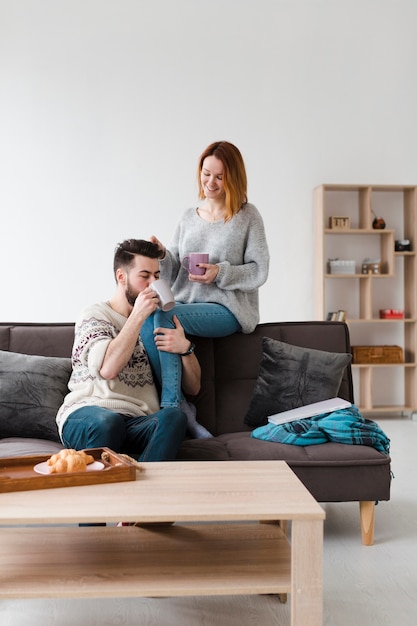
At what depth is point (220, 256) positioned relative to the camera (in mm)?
3363

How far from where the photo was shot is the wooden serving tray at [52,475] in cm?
191

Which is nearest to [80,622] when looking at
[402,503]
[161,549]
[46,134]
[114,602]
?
[114,602]

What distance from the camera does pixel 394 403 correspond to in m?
6.35

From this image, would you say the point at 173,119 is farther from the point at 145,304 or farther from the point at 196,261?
the point at 145,304

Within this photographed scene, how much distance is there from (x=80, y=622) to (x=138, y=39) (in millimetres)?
4847

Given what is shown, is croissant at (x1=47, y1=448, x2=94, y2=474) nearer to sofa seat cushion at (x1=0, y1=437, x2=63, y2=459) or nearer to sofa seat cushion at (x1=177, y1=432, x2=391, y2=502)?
sofa seat cushion at (x1=0, y1=437, x2=63, y2=459)

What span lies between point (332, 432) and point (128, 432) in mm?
766

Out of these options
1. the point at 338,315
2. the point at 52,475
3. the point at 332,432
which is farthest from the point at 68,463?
the point at 338,315

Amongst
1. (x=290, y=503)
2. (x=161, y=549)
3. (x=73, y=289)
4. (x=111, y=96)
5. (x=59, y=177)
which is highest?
(x=111, y=96)

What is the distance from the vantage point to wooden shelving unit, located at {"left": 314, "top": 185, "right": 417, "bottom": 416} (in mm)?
6074

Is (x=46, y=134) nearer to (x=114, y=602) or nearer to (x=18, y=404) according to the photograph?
(x=18, y=404)

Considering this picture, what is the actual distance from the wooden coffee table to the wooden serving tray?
0.9 inches

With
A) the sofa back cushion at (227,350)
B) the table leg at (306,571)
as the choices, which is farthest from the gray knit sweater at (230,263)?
the table leg at (306,571)

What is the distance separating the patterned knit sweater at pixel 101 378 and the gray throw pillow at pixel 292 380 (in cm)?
47
